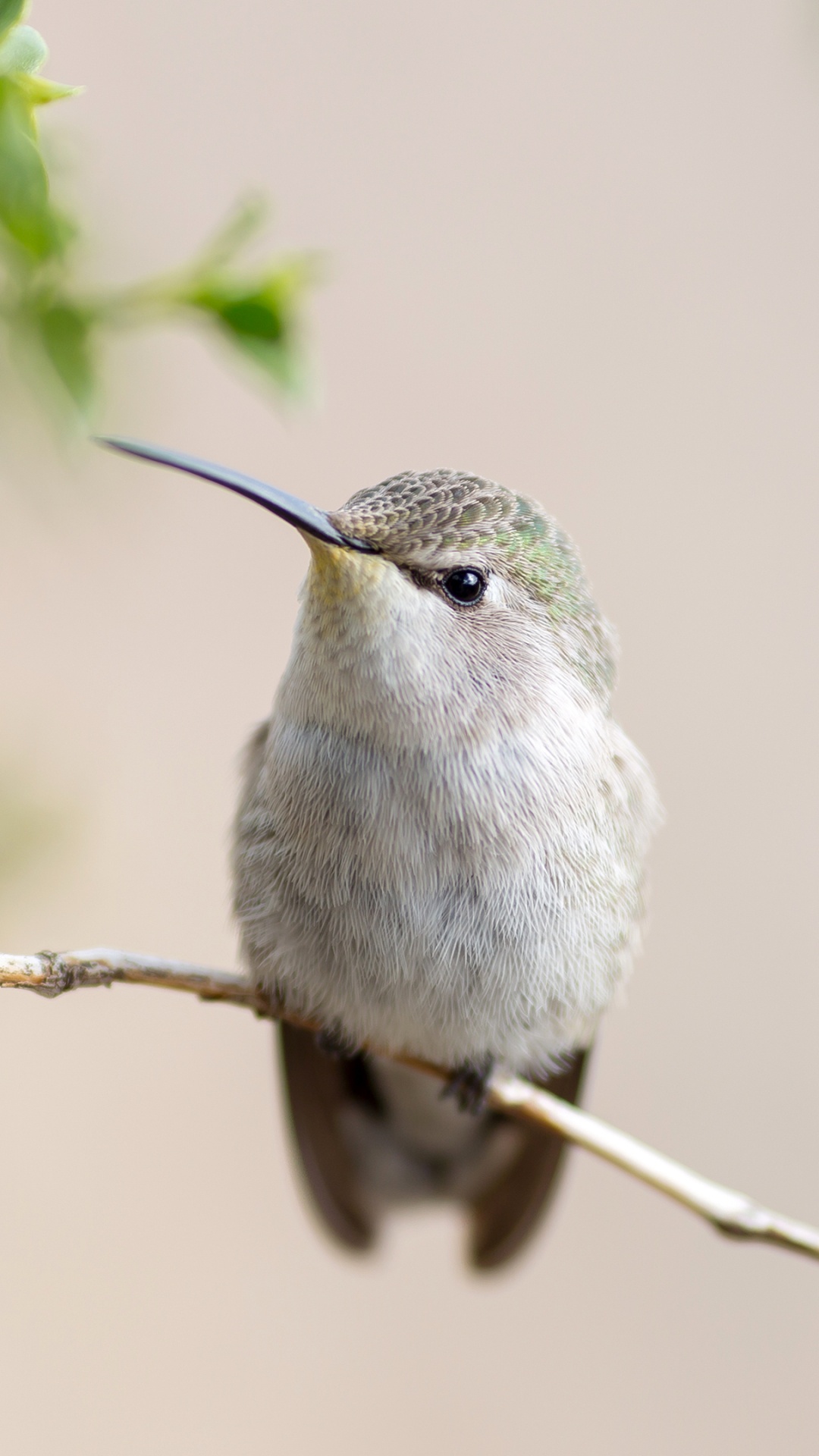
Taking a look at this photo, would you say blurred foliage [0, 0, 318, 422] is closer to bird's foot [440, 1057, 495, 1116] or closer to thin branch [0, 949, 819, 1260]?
thin branch [0, 949, 819, 1260]

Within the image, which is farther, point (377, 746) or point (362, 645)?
point (377, 746)

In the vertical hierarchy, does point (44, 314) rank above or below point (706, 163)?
below

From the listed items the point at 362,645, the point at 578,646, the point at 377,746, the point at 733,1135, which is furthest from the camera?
the point at 733,1135

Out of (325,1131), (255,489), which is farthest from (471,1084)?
(255,489)

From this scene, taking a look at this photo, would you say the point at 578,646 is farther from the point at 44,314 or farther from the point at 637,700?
the point at 637,700

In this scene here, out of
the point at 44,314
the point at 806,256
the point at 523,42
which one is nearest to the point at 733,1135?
the point at 806,256

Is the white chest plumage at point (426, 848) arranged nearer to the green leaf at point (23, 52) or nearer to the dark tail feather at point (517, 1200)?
the green leaf at point (23, 52)

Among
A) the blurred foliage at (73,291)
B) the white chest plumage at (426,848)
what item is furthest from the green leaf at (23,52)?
the white chest plumage at (426,848)

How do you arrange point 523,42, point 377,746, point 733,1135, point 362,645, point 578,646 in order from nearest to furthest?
point 362,645 < point 377,746 < point 578,646 < point 523,42 < point 733,1135

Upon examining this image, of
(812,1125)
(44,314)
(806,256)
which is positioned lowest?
(812,1125)
